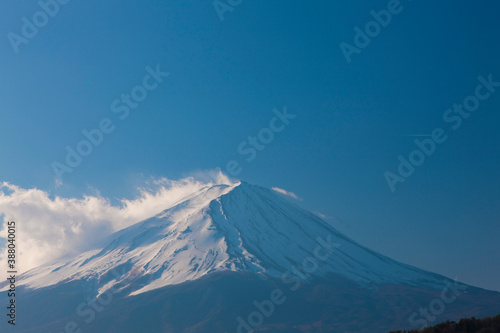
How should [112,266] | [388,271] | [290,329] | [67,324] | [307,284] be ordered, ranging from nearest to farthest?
[290,329], [67,324], [307,284], [112,266], [388,271]

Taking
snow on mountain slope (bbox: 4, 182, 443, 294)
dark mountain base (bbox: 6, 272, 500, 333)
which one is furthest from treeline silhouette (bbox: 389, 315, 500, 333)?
snow on mountain slope (bbox: 4, 182, 443, 294)

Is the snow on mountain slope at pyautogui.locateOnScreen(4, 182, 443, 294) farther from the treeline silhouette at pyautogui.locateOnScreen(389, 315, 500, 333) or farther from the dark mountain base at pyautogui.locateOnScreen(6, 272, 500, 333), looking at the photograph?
the treeline silhouette at pyautogui.locateOnScreen(389, 315, 500, 333)

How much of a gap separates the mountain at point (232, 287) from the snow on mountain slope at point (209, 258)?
0.49m

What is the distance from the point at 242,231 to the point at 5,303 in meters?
88.1

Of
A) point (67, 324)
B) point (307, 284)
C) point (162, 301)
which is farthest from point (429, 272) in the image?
point (67, 324)

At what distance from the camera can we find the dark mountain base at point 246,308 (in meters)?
122

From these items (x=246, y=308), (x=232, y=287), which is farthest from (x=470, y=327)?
(x=232, y=287)

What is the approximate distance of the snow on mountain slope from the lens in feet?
511

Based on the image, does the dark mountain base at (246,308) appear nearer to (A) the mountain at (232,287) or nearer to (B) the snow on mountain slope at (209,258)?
(A) the mountain at (232,287)

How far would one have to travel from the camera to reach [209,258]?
16125cm

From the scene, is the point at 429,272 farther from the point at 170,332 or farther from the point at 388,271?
the point at 170,332

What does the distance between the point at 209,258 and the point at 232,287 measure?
87.4 ft

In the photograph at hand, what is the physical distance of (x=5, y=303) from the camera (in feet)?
496

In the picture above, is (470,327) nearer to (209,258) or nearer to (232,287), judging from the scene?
(232,287)
